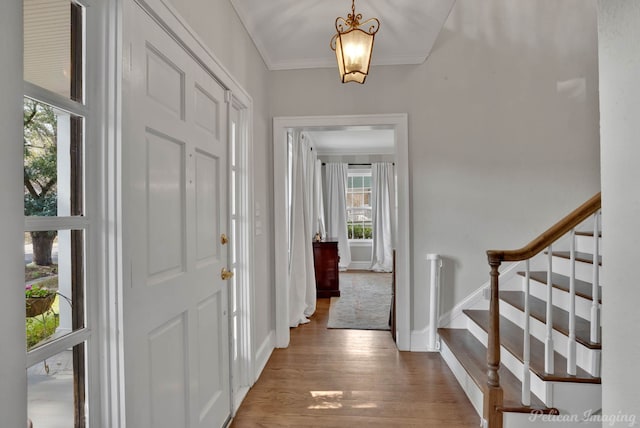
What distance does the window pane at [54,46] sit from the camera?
0.83 meters

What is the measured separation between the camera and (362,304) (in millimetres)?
4500

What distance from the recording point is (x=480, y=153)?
9.70 ft

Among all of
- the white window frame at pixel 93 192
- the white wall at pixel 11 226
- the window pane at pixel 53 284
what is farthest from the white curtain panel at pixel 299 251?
the white wall at pixel 11 226

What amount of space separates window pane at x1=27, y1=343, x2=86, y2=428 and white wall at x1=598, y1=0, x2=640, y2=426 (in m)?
1.41

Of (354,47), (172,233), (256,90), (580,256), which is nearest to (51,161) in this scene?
(172,233)

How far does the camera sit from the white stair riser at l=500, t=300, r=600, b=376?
1.83 m

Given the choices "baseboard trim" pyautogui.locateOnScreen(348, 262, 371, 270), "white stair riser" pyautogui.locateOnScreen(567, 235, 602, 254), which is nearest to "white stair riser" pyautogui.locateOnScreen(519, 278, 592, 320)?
"white stair riser" pyautogui.locateOnScreen(567, 235, 602, 254)

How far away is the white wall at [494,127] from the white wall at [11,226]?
267 cm

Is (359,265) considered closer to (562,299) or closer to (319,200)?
(319,200)

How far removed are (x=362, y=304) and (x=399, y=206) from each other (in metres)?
1.97

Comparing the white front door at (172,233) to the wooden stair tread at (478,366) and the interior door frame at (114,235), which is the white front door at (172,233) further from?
the wooden stair tread at (478,366)

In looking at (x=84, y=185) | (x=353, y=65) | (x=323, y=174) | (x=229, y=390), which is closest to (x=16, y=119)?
(x=84, y=185)

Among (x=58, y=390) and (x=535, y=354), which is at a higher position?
(x=58, y=390)

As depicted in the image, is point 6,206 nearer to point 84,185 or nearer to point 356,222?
point 84,185
